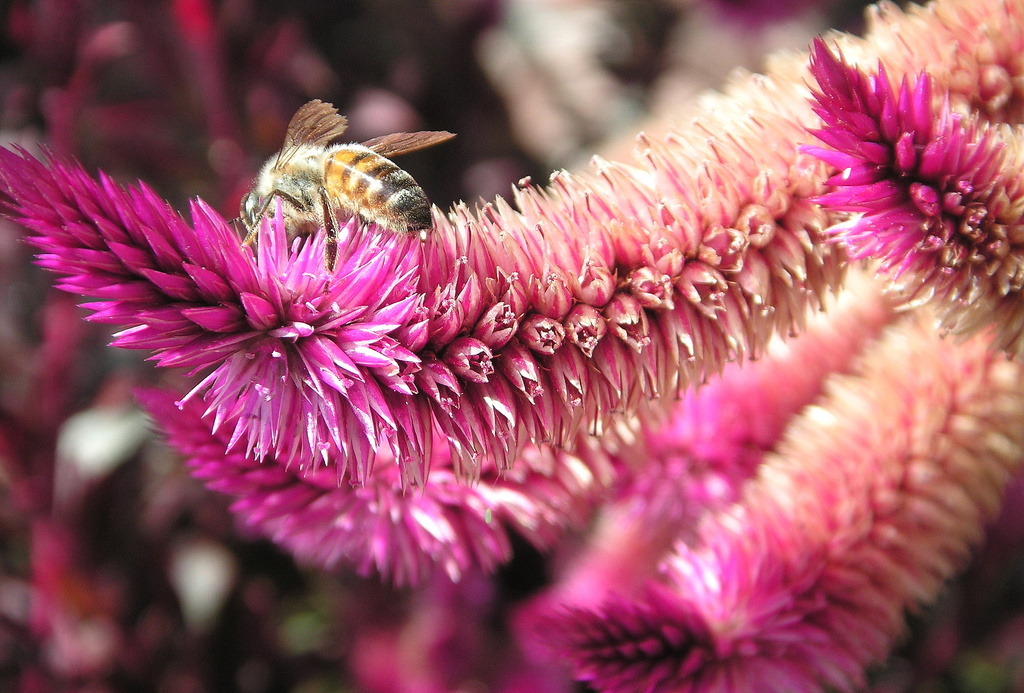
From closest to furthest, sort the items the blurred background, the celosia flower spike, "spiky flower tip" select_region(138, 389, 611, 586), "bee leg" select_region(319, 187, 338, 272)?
the celosia flower spike
"bee leg" select_region(319, 187, 338, 272)
"spiky flower tip" select_region(138, 389, 611, 586)
the blurred background

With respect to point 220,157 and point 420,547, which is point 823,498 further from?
point 220,157

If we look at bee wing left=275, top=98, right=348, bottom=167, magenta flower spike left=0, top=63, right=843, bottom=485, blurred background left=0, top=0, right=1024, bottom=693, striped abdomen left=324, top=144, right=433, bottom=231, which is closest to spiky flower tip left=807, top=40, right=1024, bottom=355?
magenta flower spike left=0, top=63, right=843, bottom=485

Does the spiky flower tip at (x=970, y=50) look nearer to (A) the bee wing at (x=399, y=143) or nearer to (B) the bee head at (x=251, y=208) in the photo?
(A) the bee wing at (x=399, y=143)

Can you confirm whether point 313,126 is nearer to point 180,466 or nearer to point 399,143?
point 399,143

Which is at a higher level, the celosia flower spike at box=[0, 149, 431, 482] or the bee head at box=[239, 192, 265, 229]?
the bee head at box=[239, 192, 265, 229]

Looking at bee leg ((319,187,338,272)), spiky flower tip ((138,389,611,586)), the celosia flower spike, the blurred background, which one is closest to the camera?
the celosia flower spike

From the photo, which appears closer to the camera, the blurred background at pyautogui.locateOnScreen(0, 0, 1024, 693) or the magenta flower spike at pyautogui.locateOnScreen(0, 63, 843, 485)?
the magenta flower spike at pyautogui.locateOnScreen(0, 63, 843, 485)

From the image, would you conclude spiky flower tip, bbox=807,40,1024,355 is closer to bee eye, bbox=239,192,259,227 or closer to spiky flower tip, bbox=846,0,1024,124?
spiky flower tip, bbox=846,0,1024,124
